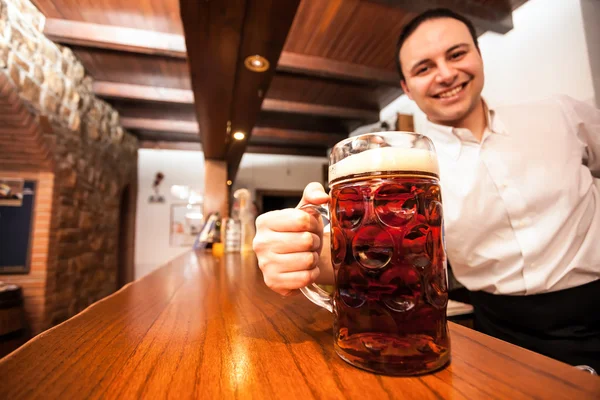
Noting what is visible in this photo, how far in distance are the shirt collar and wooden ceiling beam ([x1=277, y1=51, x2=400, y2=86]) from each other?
2.40 metres

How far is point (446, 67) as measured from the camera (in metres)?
1.34

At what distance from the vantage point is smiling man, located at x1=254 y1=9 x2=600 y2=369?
1.20 meters

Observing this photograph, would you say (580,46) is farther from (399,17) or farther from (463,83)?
(463,83)

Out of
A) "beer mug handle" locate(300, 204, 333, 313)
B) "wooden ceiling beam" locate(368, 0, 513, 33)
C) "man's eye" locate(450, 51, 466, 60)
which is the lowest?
"beer mug handle" locate(300, 204, 333, 313)

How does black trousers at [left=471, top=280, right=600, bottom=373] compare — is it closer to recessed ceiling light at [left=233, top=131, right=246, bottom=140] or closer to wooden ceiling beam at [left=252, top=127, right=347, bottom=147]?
recessed ceiling light at [left=233, top=131, right=246, bottom=140]

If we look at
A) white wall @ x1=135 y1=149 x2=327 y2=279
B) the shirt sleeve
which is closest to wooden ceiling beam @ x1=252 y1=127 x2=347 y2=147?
white wall @ x1=135 y1=149 x2=327 y2=279

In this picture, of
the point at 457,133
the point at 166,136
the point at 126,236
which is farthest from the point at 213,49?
the point at 126,236

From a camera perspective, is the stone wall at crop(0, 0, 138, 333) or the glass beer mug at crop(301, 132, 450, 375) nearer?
the glass beer mug at crop(301, 132, 450, 375)

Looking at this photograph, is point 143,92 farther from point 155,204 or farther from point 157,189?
point 155,204

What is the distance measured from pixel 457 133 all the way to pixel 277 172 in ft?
21.3

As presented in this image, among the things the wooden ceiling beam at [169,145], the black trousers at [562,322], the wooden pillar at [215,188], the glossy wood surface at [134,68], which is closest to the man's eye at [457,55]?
the black trousers at [562,322]

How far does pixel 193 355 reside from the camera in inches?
17.6

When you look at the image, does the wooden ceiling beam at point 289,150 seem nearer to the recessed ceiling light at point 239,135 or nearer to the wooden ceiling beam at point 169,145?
the wooden ceiling beam at point 169,145

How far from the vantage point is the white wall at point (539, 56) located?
2.19 metres
